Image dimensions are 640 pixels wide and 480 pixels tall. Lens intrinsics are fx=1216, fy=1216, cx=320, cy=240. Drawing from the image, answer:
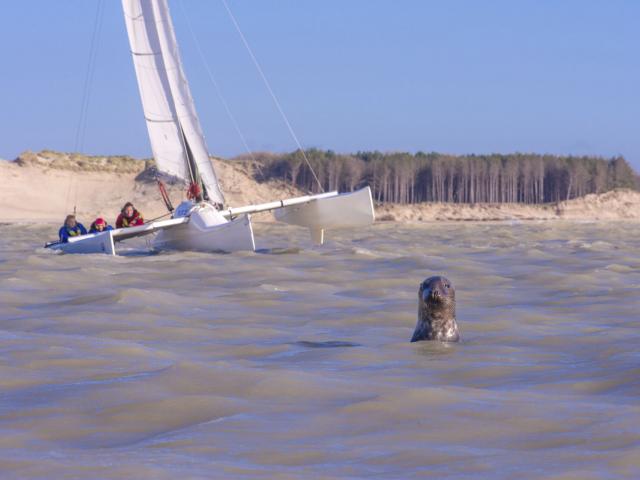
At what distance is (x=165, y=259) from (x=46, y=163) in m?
42.1

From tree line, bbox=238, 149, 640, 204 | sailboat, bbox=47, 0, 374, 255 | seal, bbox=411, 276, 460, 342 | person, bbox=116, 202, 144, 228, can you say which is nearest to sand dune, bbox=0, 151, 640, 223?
tree line, bbox=238, 149, 640, 204

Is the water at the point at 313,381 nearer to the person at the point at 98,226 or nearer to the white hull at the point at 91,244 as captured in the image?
the white hull at the point at 91,244

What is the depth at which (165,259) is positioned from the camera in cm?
1714

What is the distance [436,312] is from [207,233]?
11.0 metres

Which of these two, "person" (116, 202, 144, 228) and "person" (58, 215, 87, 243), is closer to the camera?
"person" (58, 215, 87, 243)

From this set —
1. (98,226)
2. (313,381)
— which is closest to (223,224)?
(98,226)

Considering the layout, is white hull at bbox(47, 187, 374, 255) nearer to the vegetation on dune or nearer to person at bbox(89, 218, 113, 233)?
person at bbox(89, 218, 113, 233)

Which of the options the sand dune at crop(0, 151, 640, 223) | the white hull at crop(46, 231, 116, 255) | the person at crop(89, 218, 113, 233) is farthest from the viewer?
the sand dune at crop(0, 151, 640, 223)

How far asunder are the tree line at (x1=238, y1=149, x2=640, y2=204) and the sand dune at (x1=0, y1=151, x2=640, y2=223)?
120 centimetres

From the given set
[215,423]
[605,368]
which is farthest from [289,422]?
[605,368]

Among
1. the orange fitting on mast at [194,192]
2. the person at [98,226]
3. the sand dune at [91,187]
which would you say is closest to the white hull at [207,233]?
the orange fitting on mast at [194,192]

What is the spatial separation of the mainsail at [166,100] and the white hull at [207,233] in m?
1.77

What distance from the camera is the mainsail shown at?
859 inches

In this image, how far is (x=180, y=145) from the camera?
21797 millimetres
